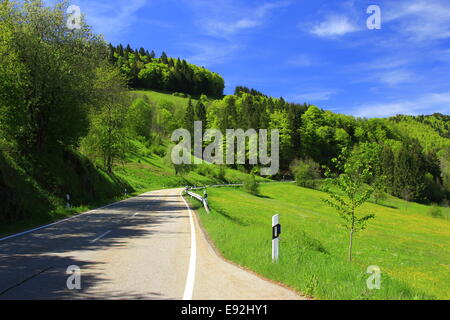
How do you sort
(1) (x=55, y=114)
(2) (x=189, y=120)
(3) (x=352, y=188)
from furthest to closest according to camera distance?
(2) (x=189, y=120) < (1) (x=55, y=114) < (3) (x=352, y=188)

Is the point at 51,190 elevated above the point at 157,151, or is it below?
below

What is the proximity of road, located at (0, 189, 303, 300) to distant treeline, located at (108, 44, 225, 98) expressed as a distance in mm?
137655

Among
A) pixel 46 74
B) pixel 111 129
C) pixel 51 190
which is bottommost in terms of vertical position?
pixel 51 190

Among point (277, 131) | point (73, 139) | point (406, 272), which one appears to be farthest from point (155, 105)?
point (406, 272)

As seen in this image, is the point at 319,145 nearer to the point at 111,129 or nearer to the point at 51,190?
the point at 111,129

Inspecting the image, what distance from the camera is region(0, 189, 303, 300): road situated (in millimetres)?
5547

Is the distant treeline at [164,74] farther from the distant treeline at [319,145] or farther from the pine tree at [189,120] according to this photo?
the distant treeline at [319,145]

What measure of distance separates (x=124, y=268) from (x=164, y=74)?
160431 mm

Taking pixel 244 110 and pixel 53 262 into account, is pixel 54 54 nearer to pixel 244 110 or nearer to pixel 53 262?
pixel 53 262

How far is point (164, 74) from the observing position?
159 metres

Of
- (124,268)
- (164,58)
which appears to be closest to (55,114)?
(124,268)

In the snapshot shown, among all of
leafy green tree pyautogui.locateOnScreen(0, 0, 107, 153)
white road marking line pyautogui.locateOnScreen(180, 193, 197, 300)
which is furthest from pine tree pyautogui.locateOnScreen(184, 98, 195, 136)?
white road marking line pyautogui.locateOnScreen(180, 193, 197, 300)

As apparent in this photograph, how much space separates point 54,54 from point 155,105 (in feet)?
359
